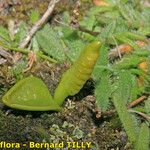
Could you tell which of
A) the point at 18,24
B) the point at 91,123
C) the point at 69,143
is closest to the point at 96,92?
the point at 91,123

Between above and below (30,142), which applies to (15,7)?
above

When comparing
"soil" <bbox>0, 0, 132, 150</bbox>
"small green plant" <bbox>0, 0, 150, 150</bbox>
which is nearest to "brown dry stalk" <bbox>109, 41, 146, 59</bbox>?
"small green plant" <bbox>0, 0, 150, 150</bbox>

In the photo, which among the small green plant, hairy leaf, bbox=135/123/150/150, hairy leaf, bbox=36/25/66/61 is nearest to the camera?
hairy leaf, bbox=135/123/150/150

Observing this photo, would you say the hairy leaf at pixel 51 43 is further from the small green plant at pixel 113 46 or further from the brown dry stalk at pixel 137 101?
the brown dry stalk at pixel 137 101

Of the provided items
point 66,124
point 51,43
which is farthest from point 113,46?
point 66,124

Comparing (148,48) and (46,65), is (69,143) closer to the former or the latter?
(46,65)

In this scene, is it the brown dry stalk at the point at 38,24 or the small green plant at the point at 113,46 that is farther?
the brown dry stalk at the point at 38,24

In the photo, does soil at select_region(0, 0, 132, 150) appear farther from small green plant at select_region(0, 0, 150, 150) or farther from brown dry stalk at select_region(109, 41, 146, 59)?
brown dry stalk at select_region(109, 41, 146, 59)

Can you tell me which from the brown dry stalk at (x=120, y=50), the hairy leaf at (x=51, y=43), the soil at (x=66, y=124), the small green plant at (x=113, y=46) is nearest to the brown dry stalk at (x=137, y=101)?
the small green plant at (x=113, y=46)
